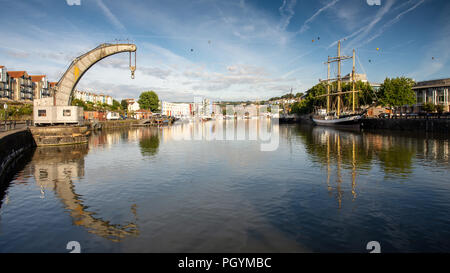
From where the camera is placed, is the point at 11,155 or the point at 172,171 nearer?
the point at 172,171

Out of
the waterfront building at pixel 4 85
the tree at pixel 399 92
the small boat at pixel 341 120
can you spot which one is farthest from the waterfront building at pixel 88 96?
the tree at pixel 399 92

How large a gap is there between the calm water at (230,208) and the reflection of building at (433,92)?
68.8 m

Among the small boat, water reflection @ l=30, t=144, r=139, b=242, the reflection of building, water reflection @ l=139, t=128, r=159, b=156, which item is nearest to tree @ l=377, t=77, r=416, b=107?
the reflection of building

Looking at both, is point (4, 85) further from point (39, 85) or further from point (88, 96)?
point (88, 96)

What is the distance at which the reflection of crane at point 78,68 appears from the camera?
135 ft

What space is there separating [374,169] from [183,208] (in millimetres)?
14825

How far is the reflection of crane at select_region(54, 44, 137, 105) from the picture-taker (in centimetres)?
4103

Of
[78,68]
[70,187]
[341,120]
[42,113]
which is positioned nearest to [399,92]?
[341,120]

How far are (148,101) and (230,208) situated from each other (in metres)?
156

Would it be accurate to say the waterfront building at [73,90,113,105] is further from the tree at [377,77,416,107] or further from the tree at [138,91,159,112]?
the tree at [377,77,416,107]

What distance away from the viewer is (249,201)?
43.7 ft
